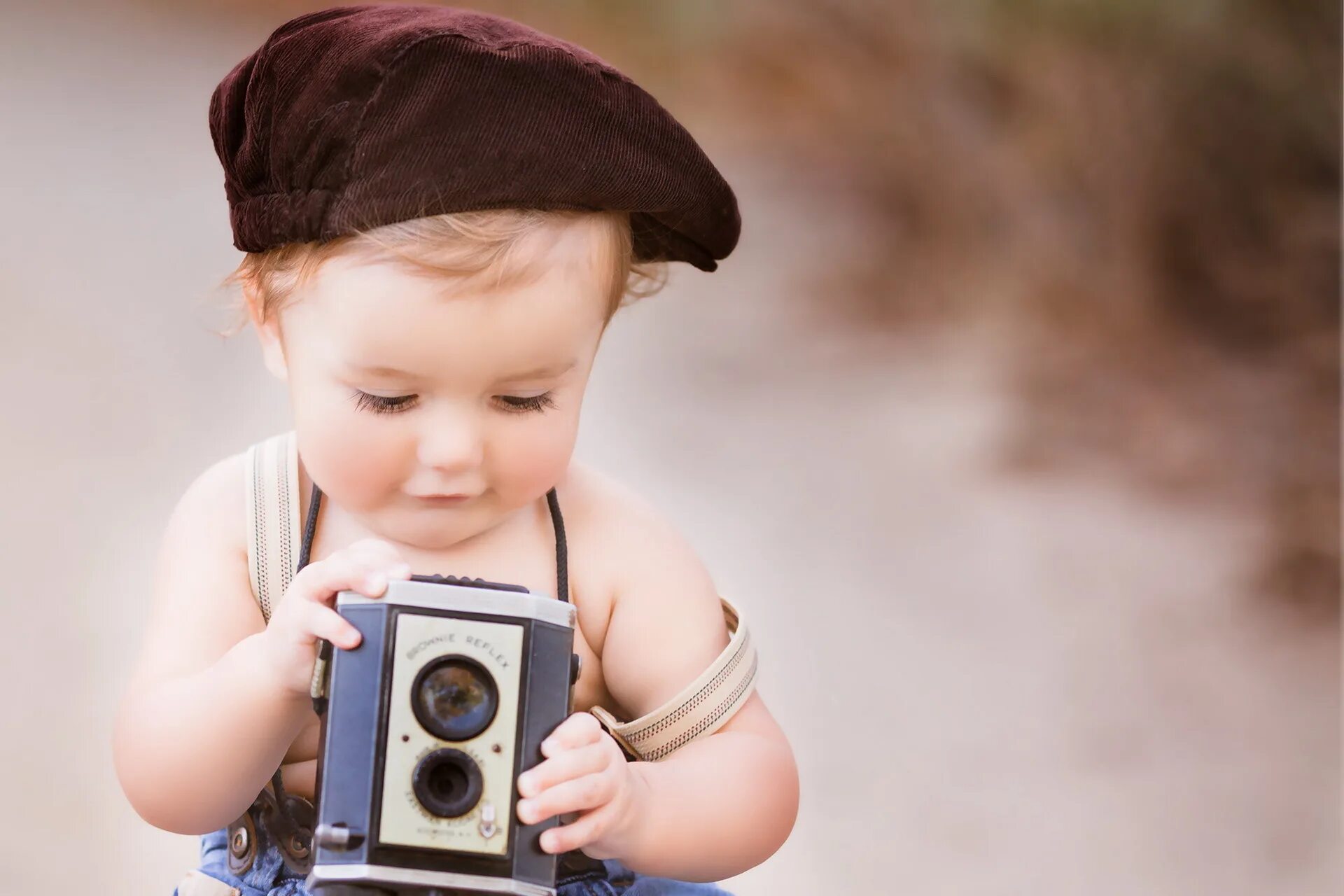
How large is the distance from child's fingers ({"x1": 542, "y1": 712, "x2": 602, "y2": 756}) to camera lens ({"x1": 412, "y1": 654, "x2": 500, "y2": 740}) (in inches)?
1.1

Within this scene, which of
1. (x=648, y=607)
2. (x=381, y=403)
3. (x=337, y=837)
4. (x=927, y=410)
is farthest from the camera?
(x=927, y=410)

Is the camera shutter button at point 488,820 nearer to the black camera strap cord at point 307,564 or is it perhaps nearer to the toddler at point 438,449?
the toddler at point 438,449

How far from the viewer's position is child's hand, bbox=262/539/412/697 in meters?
0.64

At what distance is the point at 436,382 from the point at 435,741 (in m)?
0.17

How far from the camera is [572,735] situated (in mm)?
655

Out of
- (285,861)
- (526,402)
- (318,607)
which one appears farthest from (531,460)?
(285,861)

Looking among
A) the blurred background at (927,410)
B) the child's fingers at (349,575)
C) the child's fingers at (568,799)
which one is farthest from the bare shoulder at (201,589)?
the blurred background at (927,410)

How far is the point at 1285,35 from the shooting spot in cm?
217

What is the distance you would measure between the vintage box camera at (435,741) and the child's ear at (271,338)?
19 cm

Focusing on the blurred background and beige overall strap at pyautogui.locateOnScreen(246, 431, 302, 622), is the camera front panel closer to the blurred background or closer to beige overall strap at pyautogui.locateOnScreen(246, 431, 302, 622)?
beige overall strap at pyautogui.locateOnScreen(246, 431, 302, 622)

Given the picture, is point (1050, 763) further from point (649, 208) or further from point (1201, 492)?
point (649, 208)

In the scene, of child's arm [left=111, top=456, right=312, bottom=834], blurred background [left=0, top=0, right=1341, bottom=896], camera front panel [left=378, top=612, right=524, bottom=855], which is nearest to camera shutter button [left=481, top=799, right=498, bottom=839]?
camera front panel [left=378, top=612, right=524, bottom=855]

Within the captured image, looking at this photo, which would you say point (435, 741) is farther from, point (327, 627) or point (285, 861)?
point (285, 861)

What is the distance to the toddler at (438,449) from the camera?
2.24 ft
